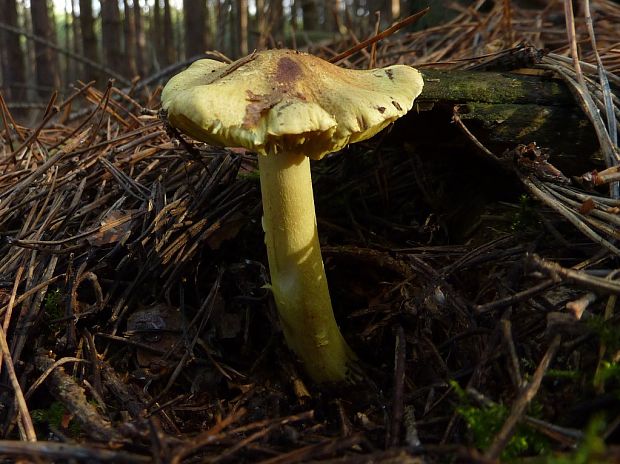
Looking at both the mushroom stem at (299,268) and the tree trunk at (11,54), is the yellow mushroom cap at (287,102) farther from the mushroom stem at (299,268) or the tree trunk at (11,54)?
the tree trunk at (11,54)

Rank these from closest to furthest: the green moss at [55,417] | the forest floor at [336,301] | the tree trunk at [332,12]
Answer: the forest floor at [336,301]
the green moss at [55,417]
the tree trunk at [332,12]

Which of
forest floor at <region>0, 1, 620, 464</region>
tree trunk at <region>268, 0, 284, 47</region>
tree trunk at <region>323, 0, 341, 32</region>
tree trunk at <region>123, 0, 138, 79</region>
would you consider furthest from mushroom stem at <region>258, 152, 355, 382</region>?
tree trunk at <region>123, 0, 138, 79</region>

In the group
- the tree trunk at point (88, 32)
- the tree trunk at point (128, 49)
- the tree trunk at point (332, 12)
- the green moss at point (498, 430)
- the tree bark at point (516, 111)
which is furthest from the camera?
the tree trunk at point (88, 32)

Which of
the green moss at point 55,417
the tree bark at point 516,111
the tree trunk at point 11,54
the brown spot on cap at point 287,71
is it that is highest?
the tree trunk at point 11,54

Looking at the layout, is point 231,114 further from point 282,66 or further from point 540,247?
point 540,247

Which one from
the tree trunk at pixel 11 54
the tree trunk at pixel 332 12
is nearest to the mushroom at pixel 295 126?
the tree trunk at pixel 332 12

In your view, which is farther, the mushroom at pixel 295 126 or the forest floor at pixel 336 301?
the mushroom at pixel 295 126

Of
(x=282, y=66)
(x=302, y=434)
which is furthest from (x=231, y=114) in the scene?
(x=302, y=434)
